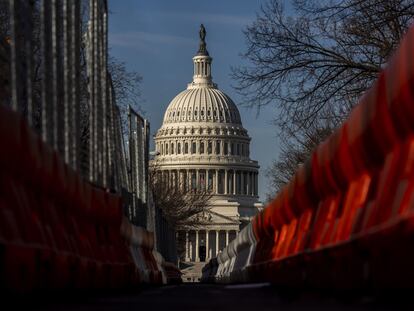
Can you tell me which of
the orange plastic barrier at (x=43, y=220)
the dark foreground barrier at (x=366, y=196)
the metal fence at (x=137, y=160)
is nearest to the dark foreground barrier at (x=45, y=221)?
the orange plastic barrier at (x=43, y=220)

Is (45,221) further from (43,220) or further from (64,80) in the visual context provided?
(64,80)

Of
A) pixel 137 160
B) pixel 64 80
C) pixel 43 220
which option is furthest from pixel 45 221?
pixel 137 160

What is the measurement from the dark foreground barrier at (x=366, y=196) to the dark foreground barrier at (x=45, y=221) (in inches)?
97.2

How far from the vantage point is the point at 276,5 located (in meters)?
42.1

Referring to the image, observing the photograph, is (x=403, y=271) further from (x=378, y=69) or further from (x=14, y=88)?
(x=378, y=69)

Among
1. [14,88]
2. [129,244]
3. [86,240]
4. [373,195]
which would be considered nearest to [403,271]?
[373,195]

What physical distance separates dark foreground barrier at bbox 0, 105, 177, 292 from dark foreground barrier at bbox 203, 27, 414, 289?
2.47 metres

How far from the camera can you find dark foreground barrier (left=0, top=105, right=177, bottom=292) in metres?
11.1

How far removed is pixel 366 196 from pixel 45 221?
312 centimetres

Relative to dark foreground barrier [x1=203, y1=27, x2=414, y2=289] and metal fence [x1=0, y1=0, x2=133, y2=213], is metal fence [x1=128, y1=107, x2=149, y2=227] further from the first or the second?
dark foreground barrier [x1=203, y1=27, x2=414, y2=289]

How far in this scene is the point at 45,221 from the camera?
13852 millimetres

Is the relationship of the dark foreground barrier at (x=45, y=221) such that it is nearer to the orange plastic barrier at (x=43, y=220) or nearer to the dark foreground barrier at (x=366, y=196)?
the orange plastic barrier at (x=43, y=220)

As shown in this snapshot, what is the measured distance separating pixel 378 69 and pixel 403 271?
89.4ft

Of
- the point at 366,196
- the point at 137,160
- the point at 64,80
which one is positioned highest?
the point at 137,160
